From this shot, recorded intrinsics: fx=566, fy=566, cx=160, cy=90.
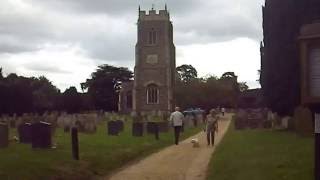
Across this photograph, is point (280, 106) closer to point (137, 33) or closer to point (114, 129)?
point (114, 129)

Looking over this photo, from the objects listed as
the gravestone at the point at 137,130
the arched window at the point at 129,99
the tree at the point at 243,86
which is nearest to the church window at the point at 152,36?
the arched window at the point at 129,99

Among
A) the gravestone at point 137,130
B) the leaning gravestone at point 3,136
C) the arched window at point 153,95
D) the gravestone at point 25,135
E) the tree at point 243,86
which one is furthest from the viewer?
the tree at point 243,86

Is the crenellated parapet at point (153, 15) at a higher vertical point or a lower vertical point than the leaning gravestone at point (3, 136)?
higher

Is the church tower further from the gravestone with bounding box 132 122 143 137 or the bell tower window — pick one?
the gravestone with bounding box 132 122 143 137

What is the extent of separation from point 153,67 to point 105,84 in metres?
27.1

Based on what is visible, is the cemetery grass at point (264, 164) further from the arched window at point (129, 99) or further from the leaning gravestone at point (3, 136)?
the arched window at point (129, 99)

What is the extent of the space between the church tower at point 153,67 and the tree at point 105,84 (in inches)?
610

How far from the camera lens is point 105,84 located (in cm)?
12531

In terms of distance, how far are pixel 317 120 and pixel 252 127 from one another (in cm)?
3255

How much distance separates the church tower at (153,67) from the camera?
9950 centimetres

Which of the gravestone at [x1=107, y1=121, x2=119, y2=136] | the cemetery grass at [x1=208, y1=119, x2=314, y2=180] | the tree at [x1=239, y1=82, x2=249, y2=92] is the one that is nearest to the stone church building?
the tree at [x1=239, y1=82, x2=249, y2=92]

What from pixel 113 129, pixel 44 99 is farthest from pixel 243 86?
pixel 113 129

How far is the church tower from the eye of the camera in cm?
9950

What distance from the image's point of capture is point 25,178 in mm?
11695
